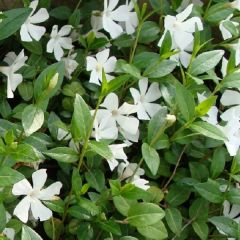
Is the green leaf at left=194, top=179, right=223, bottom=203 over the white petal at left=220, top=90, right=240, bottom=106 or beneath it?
beneath

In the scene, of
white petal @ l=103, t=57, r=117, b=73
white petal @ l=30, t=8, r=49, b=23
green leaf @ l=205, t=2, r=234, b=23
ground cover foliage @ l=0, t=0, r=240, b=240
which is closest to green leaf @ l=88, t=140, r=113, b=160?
ground cover foliage @ l=0, t=0, r=240, b=240

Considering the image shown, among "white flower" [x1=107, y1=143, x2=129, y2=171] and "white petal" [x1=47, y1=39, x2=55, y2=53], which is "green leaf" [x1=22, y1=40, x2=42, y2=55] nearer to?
"white petal" [x1=47, y1=39, x2=55, y2=53]

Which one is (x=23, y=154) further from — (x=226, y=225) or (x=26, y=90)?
(x=226, y=225)

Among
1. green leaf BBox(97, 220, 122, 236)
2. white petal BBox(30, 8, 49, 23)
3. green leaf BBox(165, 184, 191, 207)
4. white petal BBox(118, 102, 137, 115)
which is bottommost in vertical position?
green leaf BBox(165, 184, 191, 207)

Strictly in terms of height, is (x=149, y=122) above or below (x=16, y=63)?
below

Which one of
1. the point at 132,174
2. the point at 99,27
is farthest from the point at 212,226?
the point at 99,27

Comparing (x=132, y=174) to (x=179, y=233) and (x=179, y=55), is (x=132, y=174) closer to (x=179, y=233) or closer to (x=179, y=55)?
(x=179, y=233)
